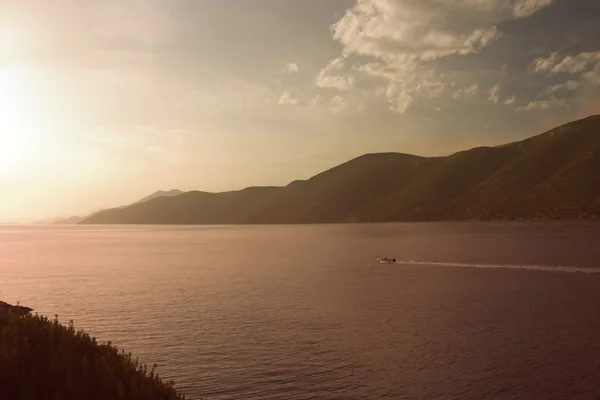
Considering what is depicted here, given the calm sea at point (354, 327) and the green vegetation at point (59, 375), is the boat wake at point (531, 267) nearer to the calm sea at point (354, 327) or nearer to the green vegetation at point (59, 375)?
the calm sea at point (354, 327)

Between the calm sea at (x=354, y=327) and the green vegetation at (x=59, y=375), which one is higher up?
the green vegetation at (x=59, y=375)

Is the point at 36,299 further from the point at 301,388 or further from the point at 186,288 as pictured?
the point at 301,388

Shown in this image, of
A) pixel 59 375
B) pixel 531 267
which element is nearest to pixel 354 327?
pixel 59 375

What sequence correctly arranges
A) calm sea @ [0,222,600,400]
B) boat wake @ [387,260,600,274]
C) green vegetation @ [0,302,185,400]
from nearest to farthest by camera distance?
green vegetation @ [0,302,185,400]
calm sea @ [0,222,600,400]
boat wake @ [387,260,600,274]

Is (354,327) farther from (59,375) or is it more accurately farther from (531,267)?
(531,267)

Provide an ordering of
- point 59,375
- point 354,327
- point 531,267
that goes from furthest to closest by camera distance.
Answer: point 531,267 → point 354,327 → point 59,375

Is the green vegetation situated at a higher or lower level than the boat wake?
higher

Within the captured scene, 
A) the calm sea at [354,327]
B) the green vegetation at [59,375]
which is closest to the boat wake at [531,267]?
the calm sea at [354,327]

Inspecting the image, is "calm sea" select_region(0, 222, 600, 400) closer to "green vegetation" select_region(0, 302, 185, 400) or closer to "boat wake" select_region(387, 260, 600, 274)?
"boat wake" select_region(387, 260, 600, 274)

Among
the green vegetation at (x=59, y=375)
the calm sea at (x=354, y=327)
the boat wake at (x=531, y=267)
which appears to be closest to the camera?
the green vegetation at (x=59, y=375)

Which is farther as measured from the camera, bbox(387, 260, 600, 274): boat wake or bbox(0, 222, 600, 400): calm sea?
bbox(387, 260, 600, 274): boat wake

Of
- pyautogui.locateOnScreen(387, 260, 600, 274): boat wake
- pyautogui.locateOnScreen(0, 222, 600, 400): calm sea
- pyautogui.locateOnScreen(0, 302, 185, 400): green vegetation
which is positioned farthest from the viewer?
pyautogui.locateOnScreen(387, 260, 600, 274): boat wake

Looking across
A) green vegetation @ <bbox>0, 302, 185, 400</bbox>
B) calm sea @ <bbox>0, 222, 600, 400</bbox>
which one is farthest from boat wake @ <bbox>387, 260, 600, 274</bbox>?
green vegetation @ <bbox>0, 302, 185, 400</bbox>
